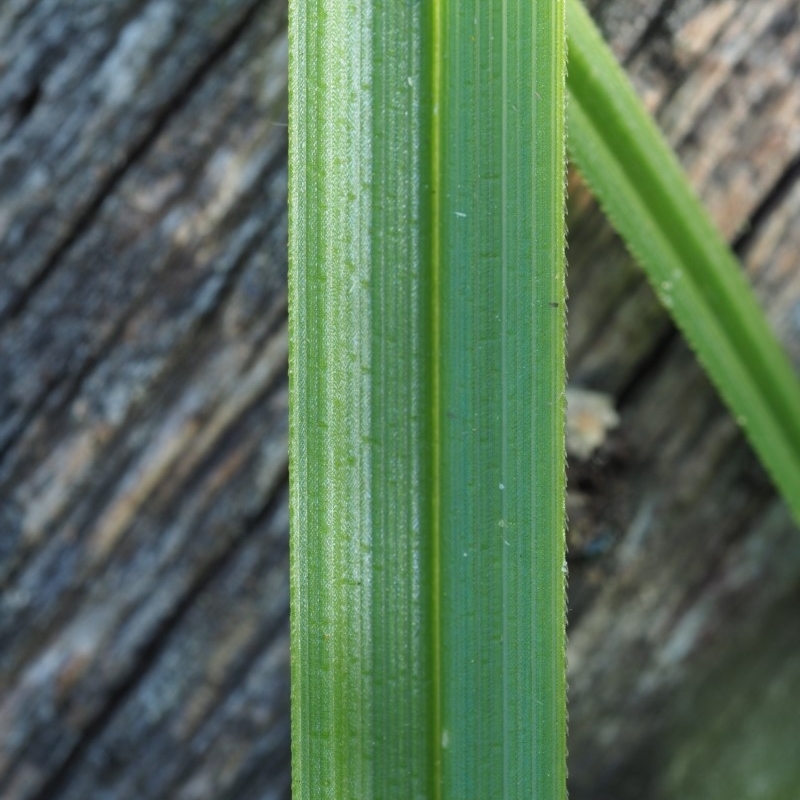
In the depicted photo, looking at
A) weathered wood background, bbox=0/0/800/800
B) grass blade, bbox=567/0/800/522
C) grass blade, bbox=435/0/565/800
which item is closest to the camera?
grass blade, bbox=435/0/565/800

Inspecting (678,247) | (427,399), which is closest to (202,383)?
(427,399)

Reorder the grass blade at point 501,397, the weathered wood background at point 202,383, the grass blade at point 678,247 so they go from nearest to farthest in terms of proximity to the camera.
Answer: the grass blade at point 501,397 → the grass blade at point 678,247 → the weathered wood background at point 202,383

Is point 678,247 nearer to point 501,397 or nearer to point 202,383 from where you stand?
point 501,397

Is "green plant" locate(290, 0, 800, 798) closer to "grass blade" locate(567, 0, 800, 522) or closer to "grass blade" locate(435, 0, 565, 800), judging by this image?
"grass blade" locate(435, 0, 565, 800)


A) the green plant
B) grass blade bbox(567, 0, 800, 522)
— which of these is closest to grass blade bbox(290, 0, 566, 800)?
the green plant

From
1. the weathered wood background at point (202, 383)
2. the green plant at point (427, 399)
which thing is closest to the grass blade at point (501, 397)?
the green plant at point (427, 399)

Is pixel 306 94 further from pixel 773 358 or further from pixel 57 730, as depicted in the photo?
pixel 57 730

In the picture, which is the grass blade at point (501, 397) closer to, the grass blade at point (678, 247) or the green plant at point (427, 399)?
the green plant at point (427, 399)
